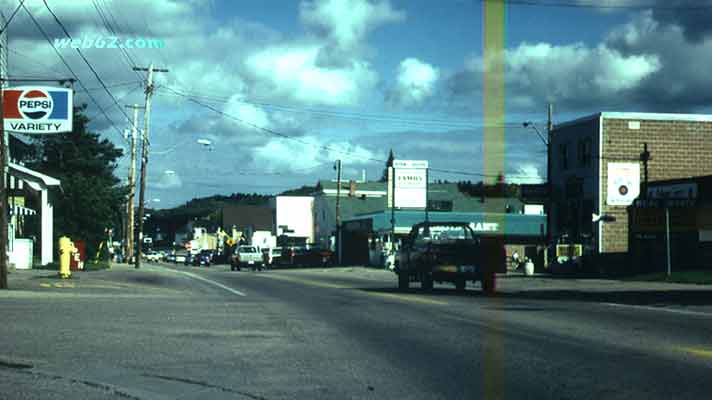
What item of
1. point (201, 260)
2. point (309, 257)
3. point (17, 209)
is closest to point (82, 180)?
point (17, 209)

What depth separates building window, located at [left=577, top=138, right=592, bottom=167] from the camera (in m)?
58.2

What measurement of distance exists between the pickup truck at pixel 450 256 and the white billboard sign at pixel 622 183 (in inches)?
1217

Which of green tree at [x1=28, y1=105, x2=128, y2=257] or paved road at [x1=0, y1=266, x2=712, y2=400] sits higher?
green tree at [x1=28, y1=105, x2=128, y2=257]

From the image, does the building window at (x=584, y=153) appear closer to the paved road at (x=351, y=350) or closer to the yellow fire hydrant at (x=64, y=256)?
the yellow fire hydrant at (x=64, y=256)

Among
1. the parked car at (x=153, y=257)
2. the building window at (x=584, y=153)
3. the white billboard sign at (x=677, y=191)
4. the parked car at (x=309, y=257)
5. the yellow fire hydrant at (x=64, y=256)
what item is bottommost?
the parked car at (x=153, y=257)

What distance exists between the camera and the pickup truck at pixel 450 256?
2575cm

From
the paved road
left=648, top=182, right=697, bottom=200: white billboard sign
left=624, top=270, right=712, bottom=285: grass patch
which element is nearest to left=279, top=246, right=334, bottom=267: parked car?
left=648, top=182, right=697, bottom=200: white billboard sign

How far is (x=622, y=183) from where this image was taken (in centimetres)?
5647

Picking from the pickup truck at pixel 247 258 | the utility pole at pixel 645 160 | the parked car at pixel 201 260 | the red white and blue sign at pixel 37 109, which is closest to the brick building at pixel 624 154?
the utility pole at pixel 645 160

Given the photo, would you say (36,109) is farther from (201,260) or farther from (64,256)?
(201,260)

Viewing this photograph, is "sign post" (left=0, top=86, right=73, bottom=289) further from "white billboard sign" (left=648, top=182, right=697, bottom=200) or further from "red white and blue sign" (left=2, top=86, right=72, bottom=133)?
"white billboard sign" (left=648, top=182, right=697, bottom=200)

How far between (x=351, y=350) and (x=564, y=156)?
5159 cm

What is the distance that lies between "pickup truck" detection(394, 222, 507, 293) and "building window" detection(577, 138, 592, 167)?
32482 mm

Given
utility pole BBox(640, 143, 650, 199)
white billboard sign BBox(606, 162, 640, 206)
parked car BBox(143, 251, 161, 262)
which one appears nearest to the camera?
utility pole BBox(640, 143, 650, 199)
